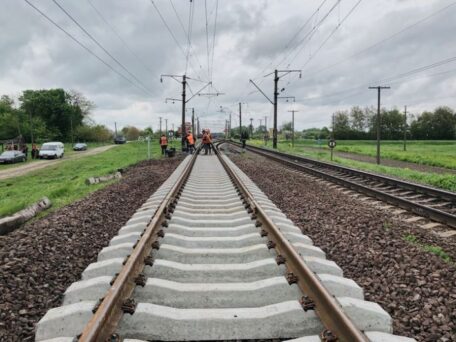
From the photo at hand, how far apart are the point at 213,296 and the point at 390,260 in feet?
8.41

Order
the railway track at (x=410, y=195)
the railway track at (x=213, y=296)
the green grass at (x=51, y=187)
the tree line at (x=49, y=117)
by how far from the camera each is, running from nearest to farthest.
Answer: the railway track at (x=213, y=296) < the railway track at (x=410, y=195) < the green grass at (x=51, y=187) < the tree line at (x=49, y=117)

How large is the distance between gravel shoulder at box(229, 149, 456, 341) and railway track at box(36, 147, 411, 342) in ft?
1.23

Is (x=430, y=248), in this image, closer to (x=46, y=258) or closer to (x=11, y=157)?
(x=46, y=258)

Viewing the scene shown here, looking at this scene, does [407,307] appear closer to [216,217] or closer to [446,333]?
[446,333]

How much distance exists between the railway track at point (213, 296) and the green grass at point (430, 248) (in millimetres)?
1660

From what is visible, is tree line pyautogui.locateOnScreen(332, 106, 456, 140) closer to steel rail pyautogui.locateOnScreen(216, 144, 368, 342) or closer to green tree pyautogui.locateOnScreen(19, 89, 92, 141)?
green tree pyautogui.locateOnScreen(19, 89, 92, 141)

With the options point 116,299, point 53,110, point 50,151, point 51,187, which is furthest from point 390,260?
point 53,110

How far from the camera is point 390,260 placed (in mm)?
5062

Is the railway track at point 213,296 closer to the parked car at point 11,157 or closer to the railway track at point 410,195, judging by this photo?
the railway track at point 410,195

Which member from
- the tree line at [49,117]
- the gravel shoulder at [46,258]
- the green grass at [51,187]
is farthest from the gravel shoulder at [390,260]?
the tree line at [49,117]

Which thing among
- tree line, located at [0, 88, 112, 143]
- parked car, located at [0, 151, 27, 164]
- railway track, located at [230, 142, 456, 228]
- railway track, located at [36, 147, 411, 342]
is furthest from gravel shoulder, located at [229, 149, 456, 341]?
tree line, located at [0, 88, 112, 143]

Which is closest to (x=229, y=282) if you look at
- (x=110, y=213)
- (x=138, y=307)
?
(x=138, y=307)

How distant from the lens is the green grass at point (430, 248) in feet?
17.7

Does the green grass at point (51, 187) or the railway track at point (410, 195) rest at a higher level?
the railway track at point (410, 195)
